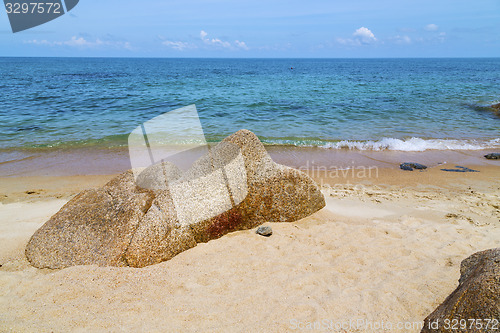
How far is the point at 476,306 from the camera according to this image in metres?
2.43

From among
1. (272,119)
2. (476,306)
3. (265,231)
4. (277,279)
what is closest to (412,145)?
(272,119)

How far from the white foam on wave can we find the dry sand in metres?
5.18

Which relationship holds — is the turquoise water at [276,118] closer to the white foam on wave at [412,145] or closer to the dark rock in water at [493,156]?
the white foam on wave at [412,145]

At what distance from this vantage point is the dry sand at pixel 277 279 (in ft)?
9.67

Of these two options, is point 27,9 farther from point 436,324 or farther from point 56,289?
point 436,324

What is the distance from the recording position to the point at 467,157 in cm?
973

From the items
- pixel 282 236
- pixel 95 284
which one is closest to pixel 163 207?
pixel 95 284

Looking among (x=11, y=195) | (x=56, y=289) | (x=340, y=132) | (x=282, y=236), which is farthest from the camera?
(x=340, y=132)

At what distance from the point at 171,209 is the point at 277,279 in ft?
5.70

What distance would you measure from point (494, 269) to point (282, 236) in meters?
2.60

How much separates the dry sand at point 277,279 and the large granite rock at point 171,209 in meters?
0.19

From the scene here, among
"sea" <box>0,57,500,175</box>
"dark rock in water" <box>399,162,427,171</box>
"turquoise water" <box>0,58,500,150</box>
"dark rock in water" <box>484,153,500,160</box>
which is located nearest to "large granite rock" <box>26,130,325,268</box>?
"dark rock in water" <box>399,162,427,171</box>

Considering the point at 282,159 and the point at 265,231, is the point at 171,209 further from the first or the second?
the point at 282,159

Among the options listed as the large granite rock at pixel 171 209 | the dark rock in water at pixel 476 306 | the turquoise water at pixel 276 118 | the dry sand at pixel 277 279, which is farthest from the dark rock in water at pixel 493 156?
the dark rock in water at pixel 476 306
